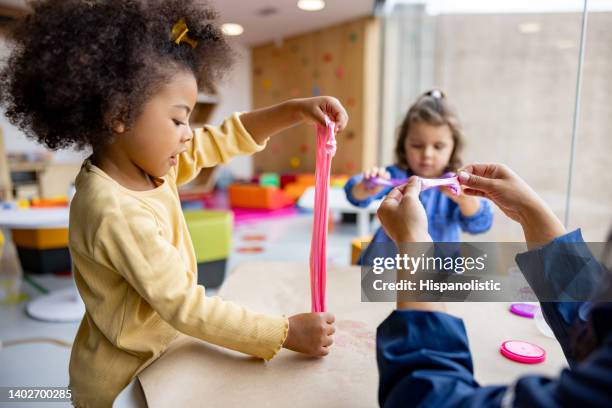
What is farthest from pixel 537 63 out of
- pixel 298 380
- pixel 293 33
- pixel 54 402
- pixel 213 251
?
pixel 293 33

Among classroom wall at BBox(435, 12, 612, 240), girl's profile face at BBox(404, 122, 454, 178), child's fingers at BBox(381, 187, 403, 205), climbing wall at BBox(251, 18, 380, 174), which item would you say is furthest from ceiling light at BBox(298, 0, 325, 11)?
child's fingers at BBox(381, 187, 403, 205)

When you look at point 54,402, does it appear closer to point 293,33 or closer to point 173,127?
point 173,127

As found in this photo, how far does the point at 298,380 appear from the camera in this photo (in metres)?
0.62

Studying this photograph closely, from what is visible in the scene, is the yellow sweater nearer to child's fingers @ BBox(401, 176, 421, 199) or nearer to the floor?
child's fingers @ BBox(401, 176, 421, 199)

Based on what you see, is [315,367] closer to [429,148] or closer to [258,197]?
[429,148]

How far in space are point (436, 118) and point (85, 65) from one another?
1.13m

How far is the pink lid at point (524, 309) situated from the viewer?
85 centimetres

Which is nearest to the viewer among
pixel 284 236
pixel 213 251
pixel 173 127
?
pixel 173 127

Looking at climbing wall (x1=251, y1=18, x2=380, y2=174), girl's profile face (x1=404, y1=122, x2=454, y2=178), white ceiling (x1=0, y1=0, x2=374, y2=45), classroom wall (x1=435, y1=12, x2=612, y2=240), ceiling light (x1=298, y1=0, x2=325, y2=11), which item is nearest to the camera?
classroom wall (x1=435, y1=12, x2=612, y2=240)

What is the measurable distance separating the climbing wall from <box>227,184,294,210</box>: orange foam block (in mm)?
1075

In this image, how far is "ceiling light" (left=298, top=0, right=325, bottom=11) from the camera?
4.54 metres

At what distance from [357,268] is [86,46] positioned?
76 centimetres

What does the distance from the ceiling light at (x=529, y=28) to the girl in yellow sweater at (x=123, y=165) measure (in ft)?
6.29

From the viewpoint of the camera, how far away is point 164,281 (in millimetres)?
593
